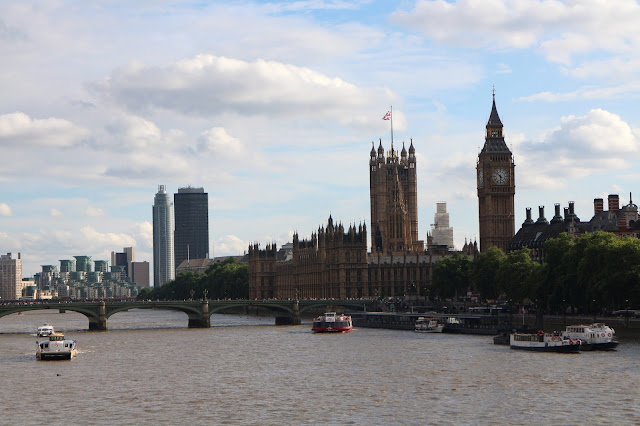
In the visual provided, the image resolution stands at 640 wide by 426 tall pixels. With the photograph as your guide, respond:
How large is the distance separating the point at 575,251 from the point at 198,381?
59329 mm

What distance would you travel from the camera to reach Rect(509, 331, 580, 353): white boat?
95.8 meters

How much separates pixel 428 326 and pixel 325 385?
57.9m

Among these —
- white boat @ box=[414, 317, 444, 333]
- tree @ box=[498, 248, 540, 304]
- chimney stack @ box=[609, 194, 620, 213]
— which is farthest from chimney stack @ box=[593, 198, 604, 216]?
white boat @ box=[414, 317, 444, 333]

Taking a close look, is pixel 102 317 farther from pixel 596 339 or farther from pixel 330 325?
pixel 596 339

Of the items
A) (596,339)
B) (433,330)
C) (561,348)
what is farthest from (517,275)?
(561,348)

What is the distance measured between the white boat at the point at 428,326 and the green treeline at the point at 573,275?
1205cm

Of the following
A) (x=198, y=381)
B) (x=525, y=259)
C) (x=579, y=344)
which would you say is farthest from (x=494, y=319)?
(x=198, y=381)

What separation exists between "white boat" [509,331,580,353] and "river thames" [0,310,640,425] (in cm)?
170

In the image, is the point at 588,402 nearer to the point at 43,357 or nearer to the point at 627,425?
the point at 627,425

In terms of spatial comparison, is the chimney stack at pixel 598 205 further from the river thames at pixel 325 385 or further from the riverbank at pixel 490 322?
the river thames at pixel 325 385

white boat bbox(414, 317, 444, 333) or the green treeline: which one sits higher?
the green treeline

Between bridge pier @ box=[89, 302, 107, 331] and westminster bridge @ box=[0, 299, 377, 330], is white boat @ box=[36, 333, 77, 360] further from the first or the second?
bridge pier @ box=[89, 302, 107, 331]

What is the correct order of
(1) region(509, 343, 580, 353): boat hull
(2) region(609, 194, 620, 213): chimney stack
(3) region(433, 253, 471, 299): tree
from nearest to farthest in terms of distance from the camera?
(1) region(509, 343, 580, 353): boat hull, (2) region(609, 194, 620, 213): chimney stack, (3) region(433, 253, 471, 299): tree

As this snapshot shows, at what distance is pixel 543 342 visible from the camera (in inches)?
3871
